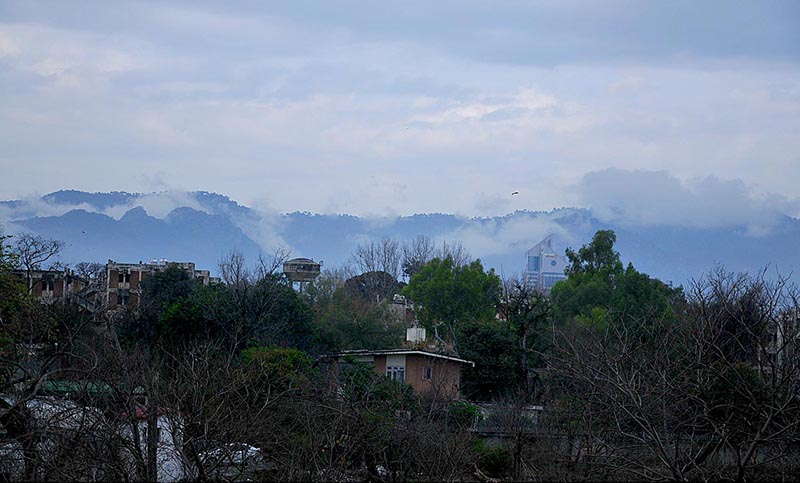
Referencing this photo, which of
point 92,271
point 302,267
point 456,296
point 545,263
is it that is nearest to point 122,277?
point 92,271

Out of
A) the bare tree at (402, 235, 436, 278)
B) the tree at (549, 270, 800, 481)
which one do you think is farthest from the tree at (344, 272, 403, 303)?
the tree at (549, 270, 800, 481)

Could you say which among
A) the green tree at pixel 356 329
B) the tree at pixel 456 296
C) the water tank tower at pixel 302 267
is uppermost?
the water tank tower at pixel 302 267

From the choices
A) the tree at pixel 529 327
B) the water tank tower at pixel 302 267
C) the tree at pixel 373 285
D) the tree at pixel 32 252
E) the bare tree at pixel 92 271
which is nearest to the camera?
the tree at pixel 32 252

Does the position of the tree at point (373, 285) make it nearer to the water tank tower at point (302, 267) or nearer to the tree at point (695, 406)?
the water tank tower at point (302, 267)

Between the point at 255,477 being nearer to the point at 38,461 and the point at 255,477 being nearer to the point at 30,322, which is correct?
the point at 38,461

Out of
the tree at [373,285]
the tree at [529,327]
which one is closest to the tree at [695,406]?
the tree at [529,327]

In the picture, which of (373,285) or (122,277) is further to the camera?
(373,285)

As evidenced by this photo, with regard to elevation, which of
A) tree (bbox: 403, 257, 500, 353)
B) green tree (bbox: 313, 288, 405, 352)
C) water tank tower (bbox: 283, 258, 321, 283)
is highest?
water tank tower (bbox: 283, 258, 321, 283)

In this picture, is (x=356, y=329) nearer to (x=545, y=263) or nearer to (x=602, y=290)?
(x=602, y=290)

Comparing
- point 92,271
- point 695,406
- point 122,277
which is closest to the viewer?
point 695,406

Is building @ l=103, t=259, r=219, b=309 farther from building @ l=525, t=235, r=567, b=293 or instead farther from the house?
building @ l=525, t=235, r=567, b=293

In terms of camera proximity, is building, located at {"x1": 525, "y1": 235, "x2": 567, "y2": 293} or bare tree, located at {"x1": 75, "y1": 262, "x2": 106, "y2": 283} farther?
building, located at {"x1": 525, "y1": 235, "x2": 567, "y2": 293}

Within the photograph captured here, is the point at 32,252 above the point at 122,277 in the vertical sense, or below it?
above

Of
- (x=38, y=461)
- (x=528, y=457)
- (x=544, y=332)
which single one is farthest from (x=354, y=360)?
(x=38, y=461)
